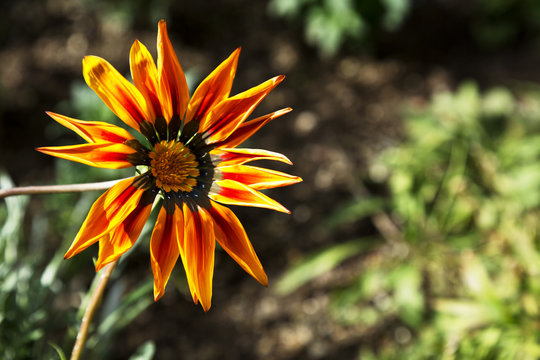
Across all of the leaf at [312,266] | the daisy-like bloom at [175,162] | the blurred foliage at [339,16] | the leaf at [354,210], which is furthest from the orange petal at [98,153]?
the blurred foliage at [339,16]

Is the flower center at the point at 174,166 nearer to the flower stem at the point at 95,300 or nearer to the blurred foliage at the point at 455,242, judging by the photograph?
the flower stem at the point at 95,300

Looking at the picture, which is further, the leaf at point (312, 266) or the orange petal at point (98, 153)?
the leaf at point (312, 266)

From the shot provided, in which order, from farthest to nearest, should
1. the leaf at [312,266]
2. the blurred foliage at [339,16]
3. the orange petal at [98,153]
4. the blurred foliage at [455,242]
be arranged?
the blurred foliage at [339,16] → the leaf at [312,266] → the blurred foliage at [455,242] → the orange petal at [98,153]

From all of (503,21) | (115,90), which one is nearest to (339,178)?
(503,21)

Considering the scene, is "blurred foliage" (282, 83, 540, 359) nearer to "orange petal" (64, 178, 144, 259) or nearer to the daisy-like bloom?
the daisy-like bloom

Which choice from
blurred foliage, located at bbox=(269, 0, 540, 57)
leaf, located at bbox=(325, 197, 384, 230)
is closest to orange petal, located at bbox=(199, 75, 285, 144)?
leaf, located at bbox=(325, 197, 384, 230)

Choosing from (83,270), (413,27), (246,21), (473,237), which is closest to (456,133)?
(473,237)

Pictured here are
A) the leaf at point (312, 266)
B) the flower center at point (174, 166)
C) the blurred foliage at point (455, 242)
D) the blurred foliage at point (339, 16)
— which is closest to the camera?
the flower center at point (174, 166)
